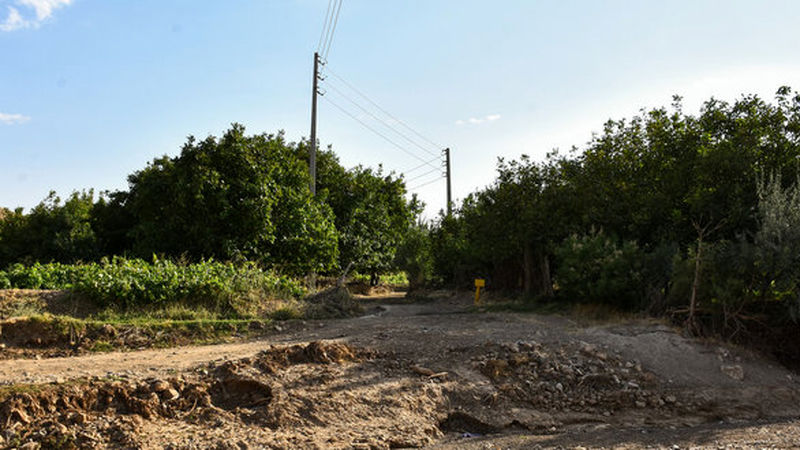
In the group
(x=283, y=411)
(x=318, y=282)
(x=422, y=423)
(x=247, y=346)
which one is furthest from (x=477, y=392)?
(x=318, y=282)

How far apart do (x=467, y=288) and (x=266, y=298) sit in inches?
452

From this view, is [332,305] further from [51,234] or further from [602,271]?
[51,234]

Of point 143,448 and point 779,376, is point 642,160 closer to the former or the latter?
point 779,376

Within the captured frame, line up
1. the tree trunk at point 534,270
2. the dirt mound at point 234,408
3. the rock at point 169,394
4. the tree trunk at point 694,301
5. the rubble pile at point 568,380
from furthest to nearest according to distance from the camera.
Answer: the tree trunk at point 534,270
the tree trunk at point 694,301
the rubble pile at point 568,380
the rock at point 169,394
the dirt mound at point 234,408

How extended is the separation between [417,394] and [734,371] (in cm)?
550

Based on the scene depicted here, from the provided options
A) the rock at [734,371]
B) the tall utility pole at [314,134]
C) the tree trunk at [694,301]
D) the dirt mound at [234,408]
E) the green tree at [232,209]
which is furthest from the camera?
the tall utility pole at [314,134]

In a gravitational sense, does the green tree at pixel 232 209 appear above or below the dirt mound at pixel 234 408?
above

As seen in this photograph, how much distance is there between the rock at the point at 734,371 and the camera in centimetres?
883

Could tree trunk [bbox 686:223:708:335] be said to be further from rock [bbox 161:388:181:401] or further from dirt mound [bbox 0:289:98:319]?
dirt mound [bbox 0:289:98:319]

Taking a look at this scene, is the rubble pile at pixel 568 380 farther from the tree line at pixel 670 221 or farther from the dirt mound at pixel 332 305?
the dirt mound at pixel 332 305

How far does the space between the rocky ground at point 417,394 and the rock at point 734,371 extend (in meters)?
0.02

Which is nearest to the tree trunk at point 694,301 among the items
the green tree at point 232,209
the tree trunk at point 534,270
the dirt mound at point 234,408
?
the dirt mound at point 234,408

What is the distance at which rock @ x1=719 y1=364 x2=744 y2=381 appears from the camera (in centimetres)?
883

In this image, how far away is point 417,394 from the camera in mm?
7176
